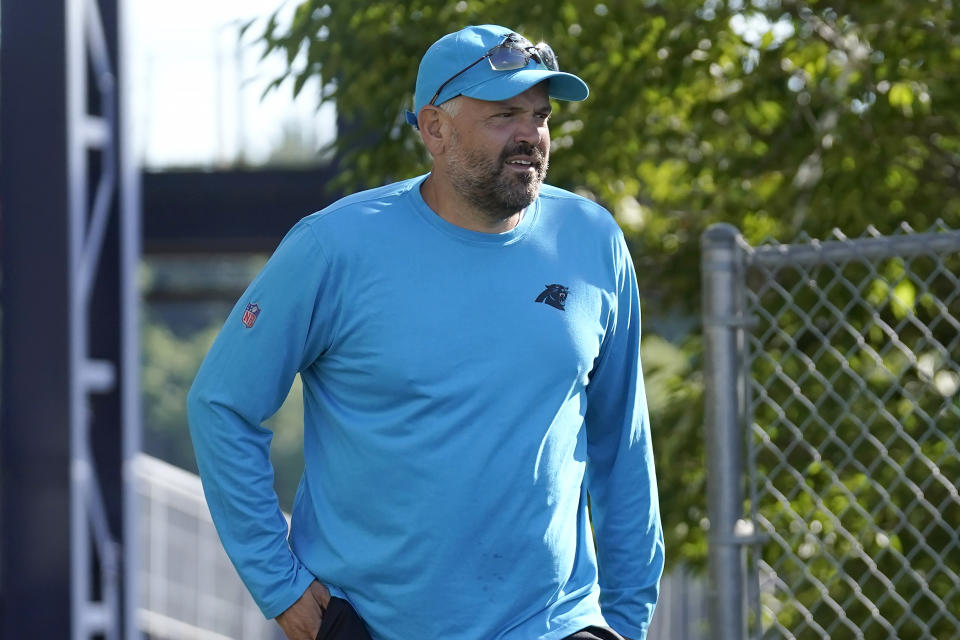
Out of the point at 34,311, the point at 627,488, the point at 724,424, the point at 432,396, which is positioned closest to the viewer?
the point at 432,396

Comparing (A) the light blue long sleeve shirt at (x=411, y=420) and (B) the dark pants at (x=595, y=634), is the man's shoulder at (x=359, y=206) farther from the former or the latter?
(B) the dark pants at (x=595, y=634)

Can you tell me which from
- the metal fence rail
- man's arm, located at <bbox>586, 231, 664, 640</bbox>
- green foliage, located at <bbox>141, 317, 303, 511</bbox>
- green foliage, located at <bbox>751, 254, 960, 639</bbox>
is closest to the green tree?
green foliage, located at <bbox>751, 254, 960, 639</bbox>

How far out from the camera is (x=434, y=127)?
2.49 m

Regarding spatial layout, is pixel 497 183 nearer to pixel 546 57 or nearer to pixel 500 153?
pixel 500 153

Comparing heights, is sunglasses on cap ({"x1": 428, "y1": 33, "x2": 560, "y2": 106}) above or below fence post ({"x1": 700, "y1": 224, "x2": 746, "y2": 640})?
above

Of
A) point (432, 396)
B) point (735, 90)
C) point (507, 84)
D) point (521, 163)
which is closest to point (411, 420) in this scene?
point (432, 396)

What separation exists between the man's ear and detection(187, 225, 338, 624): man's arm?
0.29 metres

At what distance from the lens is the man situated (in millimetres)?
2322

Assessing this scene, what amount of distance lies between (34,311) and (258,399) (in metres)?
3.64

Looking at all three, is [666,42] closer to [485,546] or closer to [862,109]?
[862,109]

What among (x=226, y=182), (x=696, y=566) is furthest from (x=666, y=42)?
(x=226, y=182)

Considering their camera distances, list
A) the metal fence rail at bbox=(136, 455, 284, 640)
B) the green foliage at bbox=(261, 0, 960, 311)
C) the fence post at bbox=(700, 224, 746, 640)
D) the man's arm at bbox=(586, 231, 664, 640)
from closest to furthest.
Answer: the man's arm at bbox=(586, 231, 664, 640) → the fence post at bbox=(700, 224, 746, 640) → the green foliage at bbox=(261, 0, 960, 311) → the metal fence rail at bbox=(136, 455, 284, 640)

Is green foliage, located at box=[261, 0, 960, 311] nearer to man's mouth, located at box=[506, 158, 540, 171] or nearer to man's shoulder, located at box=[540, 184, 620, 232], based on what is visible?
man's shoulder, located at box=[540, 184, 620, 232]

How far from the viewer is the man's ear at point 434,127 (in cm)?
246
